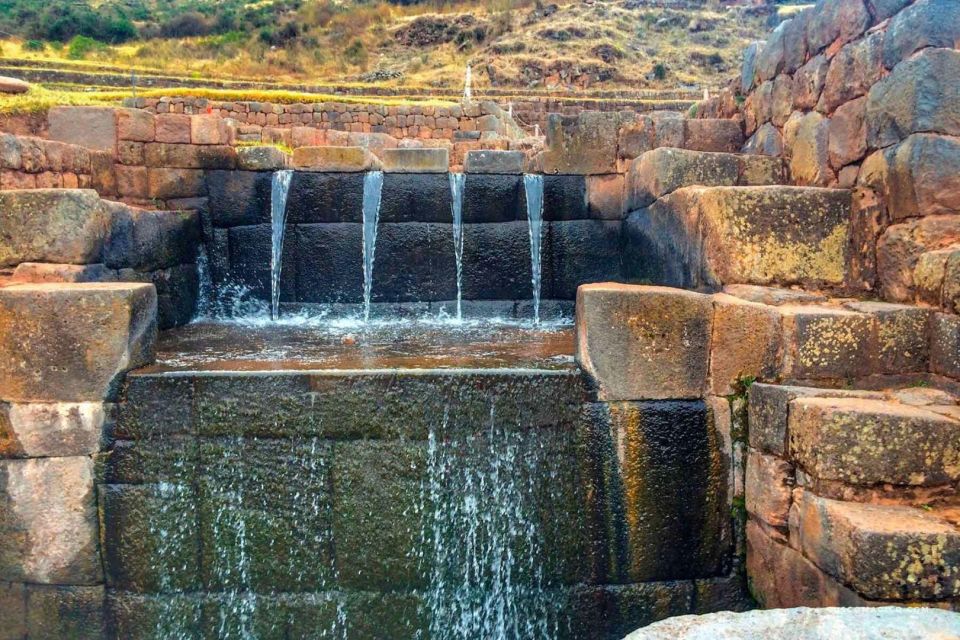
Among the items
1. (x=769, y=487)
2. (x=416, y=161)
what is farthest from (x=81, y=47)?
(x=769, y=487)

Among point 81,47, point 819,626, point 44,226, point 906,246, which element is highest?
point 81,47

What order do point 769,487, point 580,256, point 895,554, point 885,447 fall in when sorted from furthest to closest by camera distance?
1. point 580,256
2. point 769,487
3. point 885,447
4. point 895,554

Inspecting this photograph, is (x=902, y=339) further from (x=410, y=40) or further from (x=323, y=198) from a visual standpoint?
(x=410, y=40)

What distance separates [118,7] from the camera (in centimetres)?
4369

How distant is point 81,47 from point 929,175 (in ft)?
118

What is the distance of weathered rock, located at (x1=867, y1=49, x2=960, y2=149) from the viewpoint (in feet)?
12.5

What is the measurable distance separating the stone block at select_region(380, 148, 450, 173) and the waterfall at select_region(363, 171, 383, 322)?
0.54ft

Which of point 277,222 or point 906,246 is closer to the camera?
point 906,246

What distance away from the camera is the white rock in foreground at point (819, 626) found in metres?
2.04

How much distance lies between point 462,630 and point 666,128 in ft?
14.6

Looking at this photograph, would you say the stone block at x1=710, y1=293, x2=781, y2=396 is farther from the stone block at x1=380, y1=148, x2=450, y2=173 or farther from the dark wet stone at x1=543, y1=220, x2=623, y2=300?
the stone block at x1=380, y1=148, x2=450, y2=173

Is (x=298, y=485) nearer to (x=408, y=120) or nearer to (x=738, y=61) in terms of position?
(x=408, y=120)

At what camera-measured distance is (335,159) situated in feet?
24.2

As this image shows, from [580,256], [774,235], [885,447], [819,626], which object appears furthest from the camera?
[580,256]
